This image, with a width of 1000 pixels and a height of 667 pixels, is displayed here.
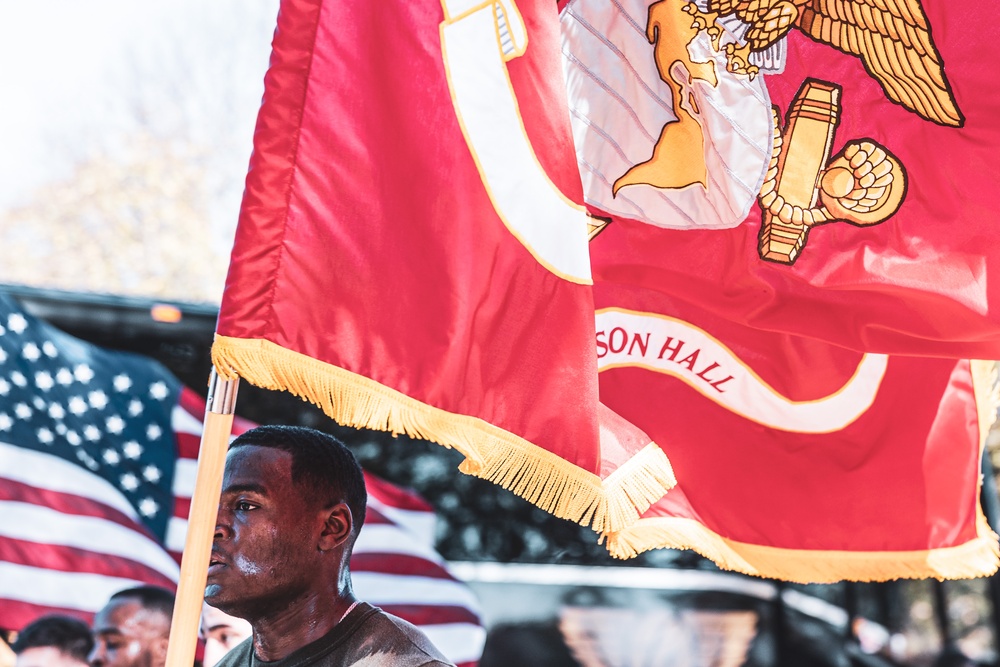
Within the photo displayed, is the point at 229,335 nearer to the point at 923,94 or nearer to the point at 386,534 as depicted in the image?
the point at 923,94

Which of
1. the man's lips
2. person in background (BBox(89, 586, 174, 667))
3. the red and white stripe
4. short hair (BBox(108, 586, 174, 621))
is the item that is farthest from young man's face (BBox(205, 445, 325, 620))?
the red and white stripe

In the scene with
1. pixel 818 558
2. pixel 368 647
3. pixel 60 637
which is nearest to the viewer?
pixel 368 647

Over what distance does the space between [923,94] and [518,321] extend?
1460mm

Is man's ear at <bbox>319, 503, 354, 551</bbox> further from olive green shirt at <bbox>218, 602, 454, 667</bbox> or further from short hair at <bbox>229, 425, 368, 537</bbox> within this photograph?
olive green shirt at <bbox>218, 602, 454, 667</bbox>

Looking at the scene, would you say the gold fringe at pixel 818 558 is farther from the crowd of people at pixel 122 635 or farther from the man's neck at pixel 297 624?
the crowd of people at pixel 122 635

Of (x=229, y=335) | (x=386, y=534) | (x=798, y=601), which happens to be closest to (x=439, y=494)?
(x=386, y=534)

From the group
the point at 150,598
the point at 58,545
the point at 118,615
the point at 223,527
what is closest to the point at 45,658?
the point at 118,615

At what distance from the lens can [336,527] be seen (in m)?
2.71

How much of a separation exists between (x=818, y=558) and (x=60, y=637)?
3.62 m

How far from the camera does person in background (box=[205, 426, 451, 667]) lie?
2584 mm

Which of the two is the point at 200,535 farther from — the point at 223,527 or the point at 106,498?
the point at 106,498

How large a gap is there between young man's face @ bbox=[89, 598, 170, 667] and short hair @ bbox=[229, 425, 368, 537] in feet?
9.60

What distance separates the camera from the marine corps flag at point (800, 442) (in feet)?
12.2

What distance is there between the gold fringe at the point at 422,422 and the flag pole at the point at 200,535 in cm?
10
